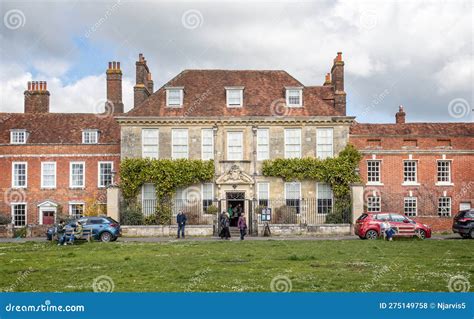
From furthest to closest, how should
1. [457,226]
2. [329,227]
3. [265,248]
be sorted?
[329,227], [457,226], [265,248]

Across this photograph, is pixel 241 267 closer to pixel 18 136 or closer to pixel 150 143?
pixel 150 143

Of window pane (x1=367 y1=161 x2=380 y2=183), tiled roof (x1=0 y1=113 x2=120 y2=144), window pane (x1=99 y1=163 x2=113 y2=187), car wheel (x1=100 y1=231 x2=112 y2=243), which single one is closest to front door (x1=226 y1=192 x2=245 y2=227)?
window pane (x1=367 y1=161 x2=380 y2=183)

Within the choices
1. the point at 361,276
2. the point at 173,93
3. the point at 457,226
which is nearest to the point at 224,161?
the point at 173,93

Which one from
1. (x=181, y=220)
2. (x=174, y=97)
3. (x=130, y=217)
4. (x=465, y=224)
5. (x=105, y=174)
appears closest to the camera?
(x=465, y=224)

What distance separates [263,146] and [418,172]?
430 inches

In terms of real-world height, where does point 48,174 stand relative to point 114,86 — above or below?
below

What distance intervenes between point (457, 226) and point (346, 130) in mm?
9928

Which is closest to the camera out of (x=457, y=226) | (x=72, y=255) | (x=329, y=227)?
(x=72, y=255)

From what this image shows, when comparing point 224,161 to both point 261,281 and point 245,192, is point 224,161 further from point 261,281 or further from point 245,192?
point 261,281

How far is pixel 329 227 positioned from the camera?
34.0 metres

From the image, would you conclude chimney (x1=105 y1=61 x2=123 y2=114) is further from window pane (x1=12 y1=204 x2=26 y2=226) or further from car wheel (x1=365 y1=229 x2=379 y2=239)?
car wheel (x1=365 y1=229 x2=379 y2=239)

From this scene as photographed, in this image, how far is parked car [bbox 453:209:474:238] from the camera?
30.8m

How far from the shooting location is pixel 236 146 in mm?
38562

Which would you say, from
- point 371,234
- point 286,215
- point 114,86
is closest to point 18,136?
point 114,86
